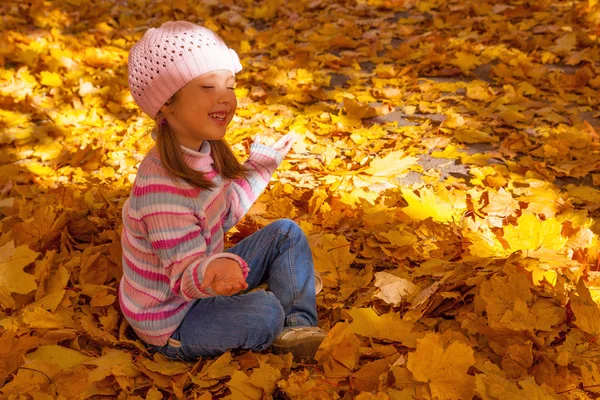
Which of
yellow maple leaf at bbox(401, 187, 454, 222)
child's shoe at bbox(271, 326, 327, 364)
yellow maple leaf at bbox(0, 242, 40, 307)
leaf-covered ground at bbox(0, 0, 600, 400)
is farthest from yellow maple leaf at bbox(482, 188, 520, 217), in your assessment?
yellow maple leaf at bbox(0, 242, 40, 307)

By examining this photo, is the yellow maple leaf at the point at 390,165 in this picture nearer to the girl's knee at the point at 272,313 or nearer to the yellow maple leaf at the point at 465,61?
the girl's knee at the point at 272,313

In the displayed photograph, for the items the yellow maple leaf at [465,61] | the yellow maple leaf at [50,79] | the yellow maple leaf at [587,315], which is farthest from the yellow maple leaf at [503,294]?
the yellow maple leaf at [50,79]

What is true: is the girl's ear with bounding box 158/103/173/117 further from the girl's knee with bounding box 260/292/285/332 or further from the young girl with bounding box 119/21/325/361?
the girl's knee with bounding box 260/292/285/332

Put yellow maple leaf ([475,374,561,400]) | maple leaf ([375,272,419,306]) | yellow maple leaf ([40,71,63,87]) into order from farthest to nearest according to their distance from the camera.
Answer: yellow maple leaf ([40,71,63,87]) → maple leaf ([375,272,419,306]) → yellow maple leaf ([475,374,561,400])

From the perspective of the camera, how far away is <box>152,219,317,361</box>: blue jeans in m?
1.82

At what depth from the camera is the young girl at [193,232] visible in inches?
65.7

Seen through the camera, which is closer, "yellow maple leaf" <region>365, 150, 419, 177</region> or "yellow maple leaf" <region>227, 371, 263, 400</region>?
"yellow maple leaf" <region>227, 371, 263, 400</region>

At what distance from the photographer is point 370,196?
8.64ft

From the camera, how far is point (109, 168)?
2980mm

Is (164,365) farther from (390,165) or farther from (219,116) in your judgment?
(390,165)

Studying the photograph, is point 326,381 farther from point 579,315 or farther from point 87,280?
point 87,280

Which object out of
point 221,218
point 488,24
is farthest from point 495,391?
point 488,24

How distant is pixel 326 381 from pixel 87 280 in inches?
40.0

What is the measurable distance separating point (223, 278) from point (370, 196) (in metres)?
1.18
